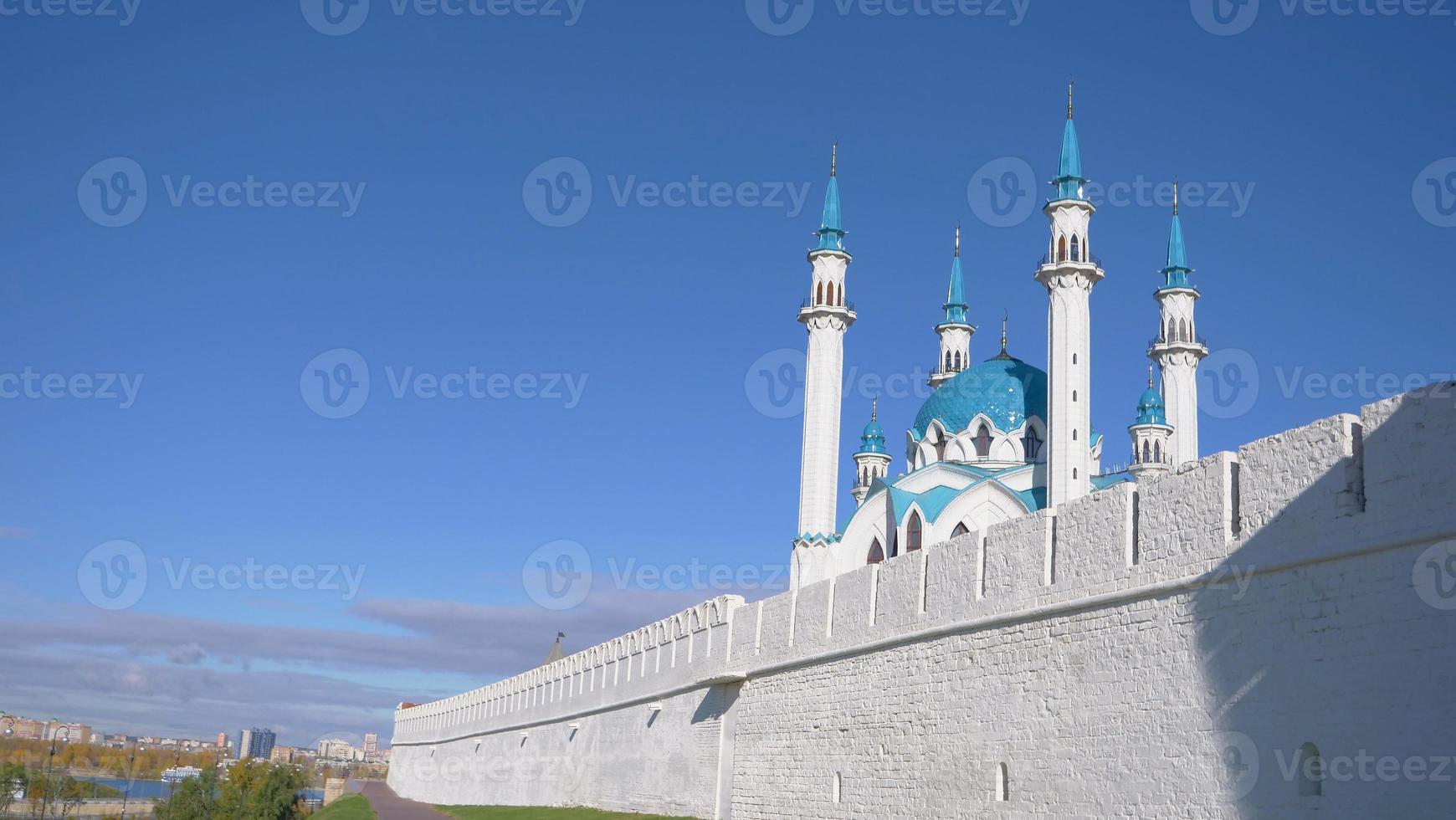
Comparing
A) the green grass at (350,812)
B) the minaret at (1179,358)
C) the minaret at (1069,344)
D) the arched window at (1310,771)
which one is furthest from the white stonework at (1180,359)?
the arched window at (1310,771)

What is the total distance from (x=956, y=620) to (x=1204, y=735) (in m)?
4.27

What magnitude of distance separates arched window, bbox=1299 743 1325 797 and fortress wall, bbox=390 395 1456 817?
0.35 ft

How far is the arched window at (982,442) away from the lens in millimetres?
37938

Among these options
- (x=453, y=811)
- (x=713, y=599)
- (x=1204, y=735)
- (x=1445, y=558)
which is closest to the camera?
(x=1445, y=558)

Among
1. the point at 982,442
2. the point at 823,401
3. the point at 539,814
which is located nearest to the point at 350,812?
the point at 539,814

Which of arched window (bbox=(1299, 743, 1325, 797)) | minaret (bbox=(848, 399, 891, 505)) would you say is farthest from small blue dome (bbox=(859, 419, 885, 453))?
arched window (bbox=(1299, 743, 1325, 797))

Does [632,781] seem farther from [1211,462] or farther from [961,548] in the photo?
[1211,462]

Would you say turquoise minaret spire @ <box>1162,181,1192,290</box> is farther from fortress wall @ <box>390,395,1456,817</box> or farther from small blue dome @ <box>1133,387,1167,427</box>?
fortress wall @ <box>390,395,1456,817</box>

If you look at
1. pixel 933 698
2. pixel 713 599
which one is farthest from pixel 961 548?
pixel 713 599

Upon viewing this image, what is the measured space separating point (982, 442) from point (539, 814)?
17.0 meters

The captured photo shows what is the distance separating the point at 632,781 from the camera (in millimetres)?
25328

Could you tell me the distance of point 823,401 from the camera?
3616 cm

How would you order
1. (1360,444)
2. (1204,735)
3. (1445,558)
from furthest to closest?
(1204,735)
(1360,444)
(1445,558)

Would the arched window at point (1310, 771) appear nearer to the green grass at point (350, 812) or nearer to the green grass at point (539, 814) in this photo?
the green grass at point (539, 814)
